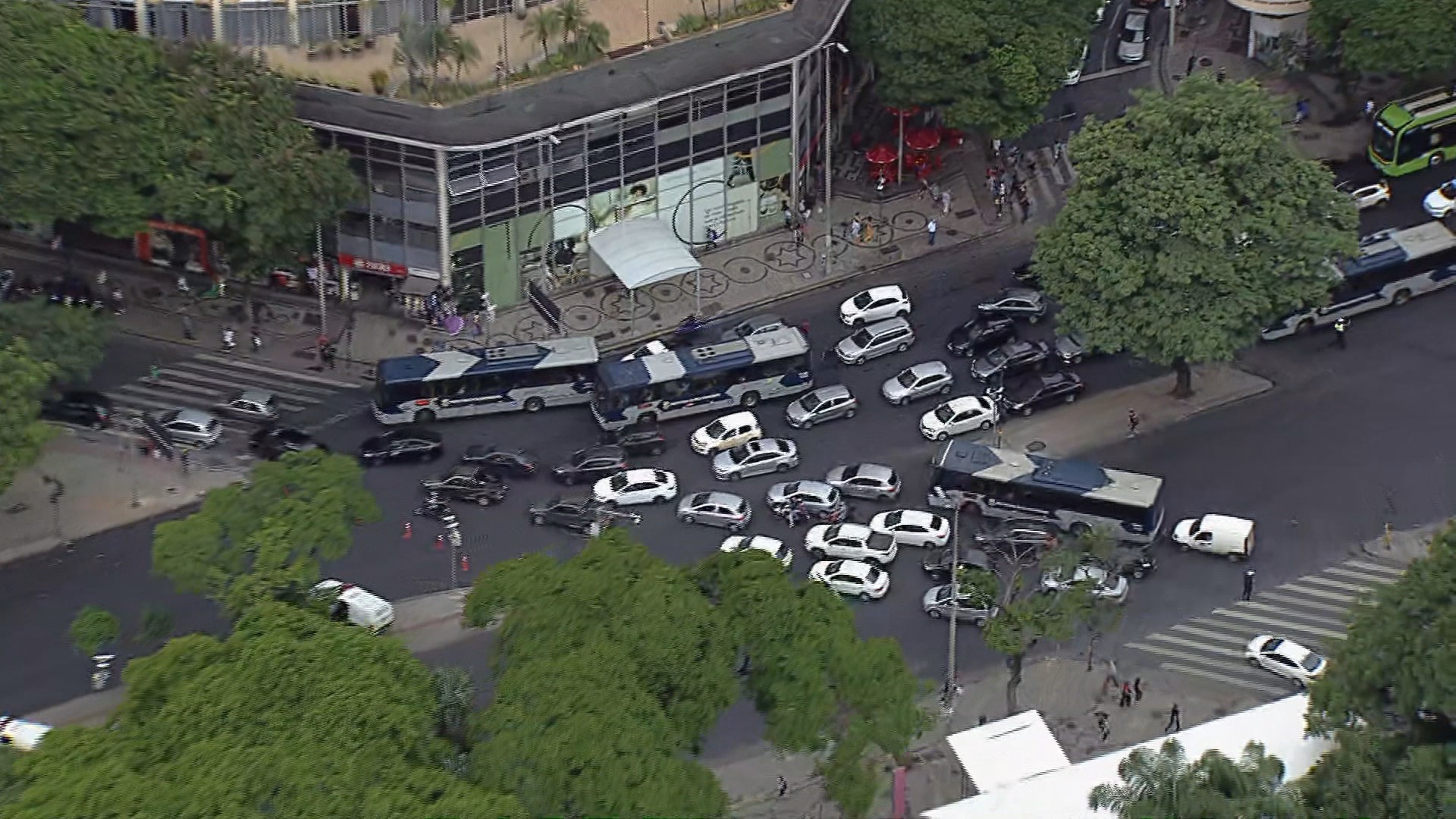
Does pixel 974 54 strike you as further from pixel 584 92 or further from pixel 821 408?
pixel 821 408

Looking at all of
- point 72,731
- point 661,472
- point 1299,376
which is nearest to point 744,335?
point 661,472

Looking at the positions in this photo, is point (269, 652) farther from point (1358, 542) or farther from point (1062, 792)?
point (1358, 542)

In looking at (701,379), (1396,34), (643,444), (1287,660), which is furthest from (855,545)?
(1396,34)

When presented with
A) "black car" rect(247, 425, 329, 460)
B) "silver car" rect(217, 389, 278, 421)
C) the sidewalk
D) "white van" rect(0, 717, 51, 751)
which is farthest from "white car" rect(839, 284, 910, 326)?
"white van" rect(0, 717, 51, 751)

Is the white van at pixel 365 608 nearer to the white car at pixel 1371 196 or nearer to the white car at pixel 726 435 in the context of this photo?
the white car at pixel 726 435

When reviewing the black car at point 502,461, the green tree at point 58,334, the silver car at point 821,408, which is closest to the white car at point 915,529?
the silver car at point 821,408

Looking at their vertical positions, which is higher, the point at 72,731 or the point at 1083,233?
the point at 1083,233
